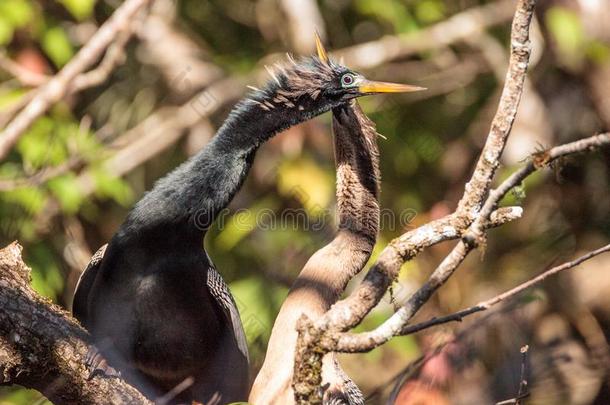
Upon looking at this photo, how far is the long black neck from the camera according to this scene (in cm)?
324

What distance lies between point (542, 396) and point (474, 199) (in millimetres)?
1636

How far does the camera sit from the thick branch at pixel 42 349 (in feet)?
8.39

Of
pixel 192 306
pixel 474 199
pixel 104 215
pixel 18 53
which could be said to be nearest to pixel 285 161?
pixel 104 215

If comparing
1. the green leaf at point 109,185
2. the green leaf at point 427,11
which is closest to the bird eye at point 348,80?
the green leaf at point 109,185

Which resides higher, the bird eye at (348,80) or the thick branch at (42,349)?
the bird eye at (348,80)

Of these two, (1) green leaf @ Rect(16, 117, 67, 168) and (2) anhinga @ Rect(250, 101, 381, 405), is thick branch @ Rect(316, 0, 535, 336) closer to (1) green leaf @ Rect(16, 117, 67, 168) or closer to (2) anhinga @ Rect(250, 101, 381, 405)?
(2) anhinga @ Rect(250, 101, 381, 405)

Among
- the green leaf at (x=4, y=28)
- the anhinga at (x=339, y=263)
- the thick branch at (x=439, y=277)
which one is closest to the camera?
the thick branch at (x=439, y=277)

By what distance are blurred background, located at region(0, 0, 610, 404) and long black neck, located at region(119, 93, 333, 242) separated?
3.78ft

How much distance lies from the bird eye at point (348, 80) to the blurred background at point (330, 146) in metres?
1.23

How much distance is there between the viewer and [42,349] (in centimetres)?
259

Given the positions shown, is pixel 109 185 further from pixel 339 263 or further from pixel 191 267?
pixel 339 263

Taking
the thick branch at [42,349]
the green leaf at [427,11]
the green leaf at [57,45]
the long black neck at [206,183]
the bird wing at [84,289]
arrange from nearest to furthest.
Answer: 1. the thick branch at [42,349]
2. the long black neck at [206,183]
3. the bird wing at [84,289]
4. the green leaf at [57,45]
5. the green leaf at [427,11]

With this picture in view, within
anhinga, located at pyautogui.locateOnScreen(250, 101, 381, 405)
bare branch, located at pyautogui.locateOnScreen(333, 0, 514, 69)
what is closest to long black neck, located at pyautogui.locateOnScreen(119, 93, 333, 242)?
anhinga, located at pyautogui.locateOnScreen(250, 101, 381, 405)

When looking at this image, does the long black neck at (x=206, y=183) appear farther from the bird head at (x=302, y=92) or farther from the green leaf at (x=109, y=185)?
the green leaf at (x=109, y=185)
